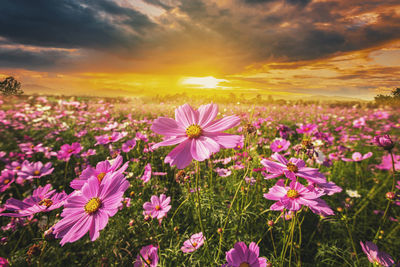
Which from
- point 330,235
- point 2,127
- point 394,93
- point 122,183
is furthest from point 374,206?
point 2,127

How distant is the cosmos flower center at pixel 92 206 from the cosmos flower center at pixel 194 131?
1.13ft

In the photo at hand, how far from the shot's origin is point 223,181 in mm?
1755

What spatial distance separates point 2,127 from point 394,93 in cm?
503

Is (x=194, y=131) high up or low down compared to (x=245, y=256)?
up

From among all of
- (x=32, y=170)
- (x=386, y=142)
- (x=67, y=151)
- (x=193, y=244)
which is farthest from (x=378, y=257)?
(x=32, y=170)

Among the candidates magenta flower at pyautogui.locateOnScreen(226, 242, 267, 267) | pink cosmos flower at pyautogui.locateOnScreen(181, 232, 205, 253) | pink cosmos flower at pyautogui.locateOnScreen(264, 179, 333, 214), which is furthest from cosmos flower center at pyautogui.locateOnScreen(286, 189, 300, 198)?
pink cosmos flower at pyautogui.locateOnScreen(181, 232, 205, 253)

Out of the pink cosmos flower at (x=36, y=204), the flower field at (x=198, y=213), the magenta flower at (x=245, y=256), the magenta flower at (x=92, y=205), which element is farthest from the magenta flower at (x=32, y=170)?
the magenta flower at (x=245, y=256)

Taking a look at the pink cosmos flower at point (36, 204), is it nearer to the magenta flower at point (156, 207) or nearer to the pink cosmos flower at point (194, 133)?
the pink cosmos flower at point (194, 133)

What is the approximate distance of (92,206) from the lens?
1.68ft

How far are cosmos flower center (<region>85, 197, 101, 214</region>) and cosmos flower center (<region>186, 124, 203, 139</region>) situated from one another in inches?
13.6

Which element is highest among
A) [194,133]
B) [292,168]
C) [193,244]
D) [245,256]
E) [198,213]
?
[194,133]

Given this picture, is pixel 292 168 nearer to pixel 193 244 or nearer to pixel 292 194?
pixel 292 194

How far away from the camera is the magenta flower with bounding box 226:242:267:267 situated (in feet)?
2.32

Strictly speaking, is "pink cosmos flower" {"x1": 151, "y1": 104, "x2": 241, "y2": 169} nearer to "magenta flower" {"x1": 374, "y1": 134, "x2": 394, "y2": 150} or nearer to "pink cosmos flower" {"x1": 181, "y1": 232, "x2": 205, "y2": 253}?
"pink cosmos flower" {"x1": 181, "y1": 232, "x2": 205, "y2": 253}
